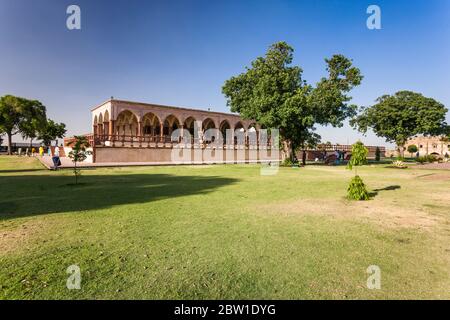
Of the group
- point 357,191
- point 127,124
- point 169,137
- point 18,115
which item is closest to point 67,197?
point 357,191

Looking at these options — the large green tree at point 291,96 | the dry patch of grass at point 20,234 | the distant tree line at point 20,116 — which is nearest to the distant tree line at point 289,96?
the large green tree at point 291,96

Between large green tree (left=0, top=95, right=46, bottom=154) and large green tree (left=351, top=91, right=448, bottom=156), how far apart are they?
52469 mm

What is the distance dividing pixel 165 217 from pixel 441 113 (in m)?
41.7

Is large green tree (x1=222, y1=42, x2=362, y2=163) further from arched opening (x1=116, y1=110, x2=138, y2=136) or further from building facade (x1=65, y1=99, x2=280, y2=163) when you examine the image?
arched opening (x1=116, y1=110, x2=138, y2=136)

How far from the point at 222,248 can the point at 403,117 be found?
39.4 meters

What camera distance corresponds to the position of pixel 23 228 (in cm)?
530

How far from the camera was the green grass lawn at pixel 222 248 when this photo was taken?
311cm

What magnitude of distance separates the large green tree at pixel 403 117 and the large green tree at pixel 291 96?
1289 centimetres

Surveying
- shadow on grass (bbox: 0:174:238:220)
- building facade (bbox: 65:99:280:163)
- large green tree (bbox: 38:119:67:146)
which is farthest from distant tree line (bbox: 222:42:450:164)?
large green tree (bbox: 38:119:67:146)

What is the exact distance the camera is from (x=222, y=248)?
433 cm

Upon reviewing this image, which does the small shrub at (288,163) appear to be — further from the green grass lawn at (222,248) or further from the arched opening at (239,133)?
the green grass lawn at (222,248)
